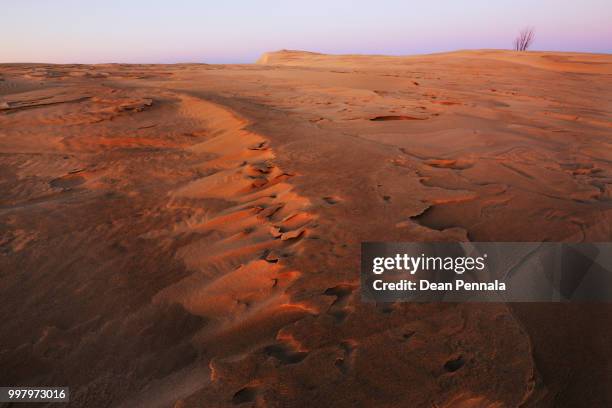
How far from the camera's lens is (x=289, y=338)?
4.80ft

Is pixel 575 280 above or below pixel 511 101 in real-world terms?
below

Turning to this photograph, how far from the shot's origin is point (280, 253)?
6.36 ft

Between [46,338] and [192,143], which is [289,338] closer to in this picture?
[46,338]

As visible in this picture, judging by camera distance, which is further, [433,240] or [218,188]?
[218,188]

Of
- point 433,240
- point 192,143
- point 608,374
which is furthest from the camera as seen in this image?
point 192,143

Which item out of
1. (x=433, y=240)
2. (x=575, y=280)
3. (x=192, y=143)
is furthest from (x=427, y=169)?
(x=192, y=143)

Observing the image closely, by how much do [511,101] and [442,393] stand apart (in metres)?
6.05

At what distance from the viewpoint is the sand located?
4.35 feet

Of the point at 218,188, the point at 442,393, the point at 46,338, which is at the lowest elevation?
the point at 46,338

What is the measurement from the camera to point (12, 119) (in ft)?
15.4

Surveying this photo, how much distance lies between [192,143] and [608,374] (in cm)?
381

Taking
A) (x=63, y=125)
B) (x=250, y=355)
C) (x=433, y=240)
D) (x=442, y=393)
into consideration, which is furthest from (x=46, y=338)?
(x=63, y=125)

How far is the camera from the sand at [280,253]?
4.35ft

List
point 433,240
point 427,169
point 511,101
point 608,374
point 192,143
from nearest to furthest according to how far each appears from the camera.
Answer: point 608,374
point 433,240
point 427,169
point 192,143
point 511,101
